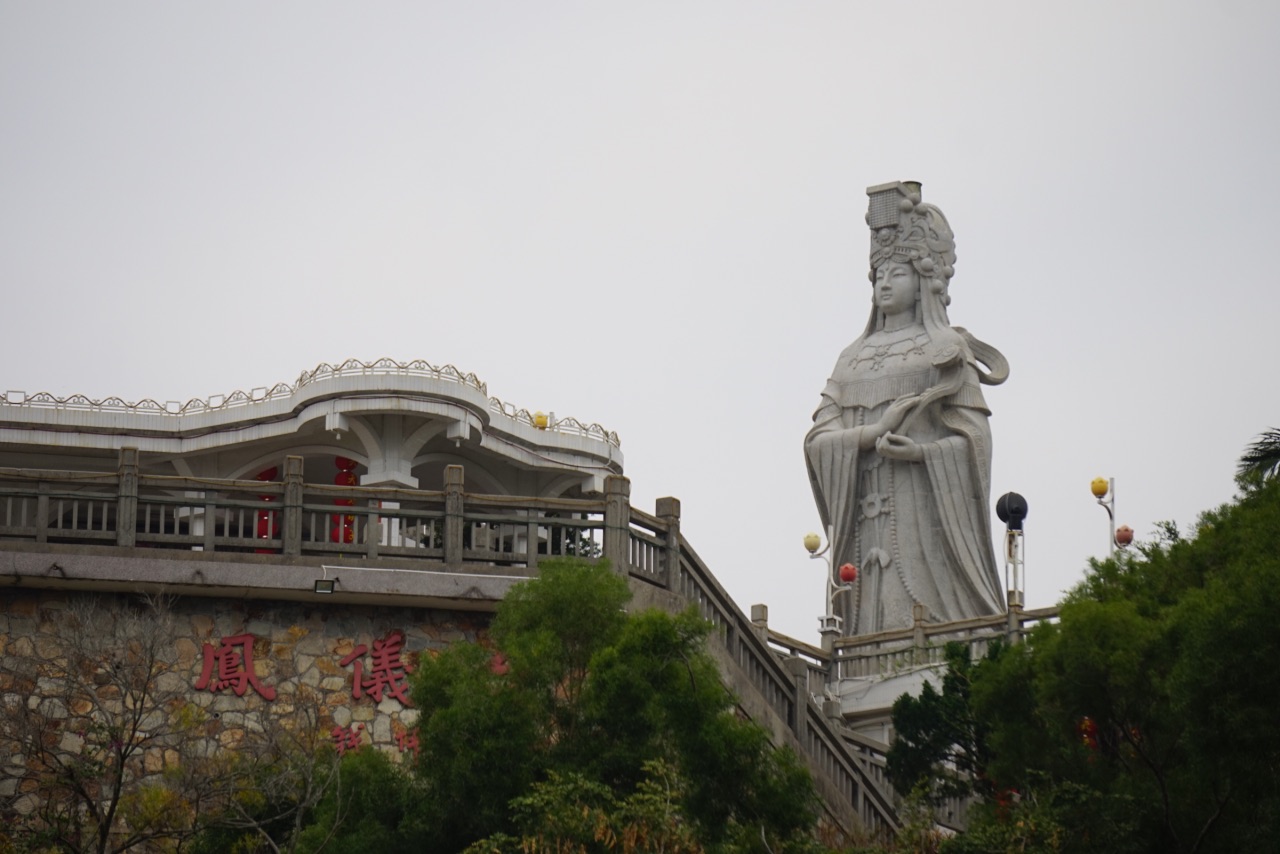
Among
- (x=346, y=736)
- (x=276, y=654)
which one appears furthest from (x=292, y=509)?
(x=346, y=736)

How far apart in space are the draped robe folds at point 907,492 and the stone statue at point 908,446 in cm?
1

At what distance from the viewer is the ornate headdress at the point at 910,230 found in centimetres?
3422

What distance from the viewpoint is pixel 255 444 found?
22.7 meters

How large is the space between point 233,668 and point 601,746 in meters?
3.58

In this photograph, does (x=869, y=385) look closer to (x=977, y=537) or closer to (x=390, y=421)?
(x=977, y=537)

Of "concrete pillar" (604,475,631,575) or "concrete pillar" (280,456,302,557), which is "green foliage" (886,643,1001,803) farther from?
"concrete pillar" (280,456,302,557)

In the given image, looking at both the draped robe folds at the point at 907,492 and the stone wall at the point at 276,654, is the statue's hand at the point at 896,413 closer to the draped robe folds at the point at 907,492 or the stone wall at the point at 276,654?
the draped robe folds at the point at 907,492

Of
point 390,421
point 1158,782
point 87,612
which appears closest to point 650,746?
point 1158,782

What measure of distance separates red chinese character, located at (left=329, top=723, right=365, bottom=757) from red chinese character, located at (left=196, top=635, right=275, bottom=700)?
533mm

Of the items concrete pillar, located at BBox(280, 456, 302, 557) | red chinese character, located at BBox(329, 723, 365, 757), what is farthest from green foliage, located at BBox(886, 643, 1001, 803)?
concrete pillar, located at BBox(280, 456, 302, 557)

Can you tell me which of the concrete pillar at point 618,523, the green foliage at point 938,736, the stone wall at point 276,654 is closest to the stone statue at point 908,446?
the green foliage at point 938,736

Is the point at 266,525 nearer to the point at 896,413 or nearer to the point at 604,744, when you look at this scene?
the point at 604,744

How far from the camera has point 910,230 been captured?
3444 centimetres

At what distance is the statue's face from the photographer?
34.1m
